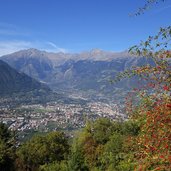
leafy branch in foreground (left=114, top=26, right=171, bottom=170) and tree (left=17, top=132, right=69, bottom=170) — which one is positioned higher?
leafy branch in foreground (left=114, top=26, right=171, bottom=170)

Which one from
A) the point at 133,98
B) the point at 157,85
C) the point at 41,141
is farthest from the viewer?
the point at 41,141

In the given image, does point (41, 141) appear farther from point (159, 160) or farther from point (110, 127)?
point (159, 160)

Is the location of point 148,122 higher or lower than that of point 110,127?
higher

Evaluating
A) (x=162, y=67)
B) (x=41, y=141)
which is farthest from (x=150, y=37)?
(x=41, y=141)

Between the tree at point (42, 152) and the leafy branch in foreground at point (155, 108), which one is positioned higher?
the leafy branch in foreground at point (155, 108)

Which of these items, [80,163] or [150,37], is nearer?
[150,37]

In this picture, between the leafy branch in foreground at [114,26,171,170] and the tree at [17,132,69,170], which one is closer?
the leafy branch in foreground at [114,26,171,170]

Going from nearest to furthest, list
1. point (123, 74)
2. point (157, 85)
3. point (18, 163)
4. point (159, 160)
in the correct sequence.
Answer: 1. point (159, 160)
2. point (157, 85)
3. point (123, 74)
4. point (18, 163)

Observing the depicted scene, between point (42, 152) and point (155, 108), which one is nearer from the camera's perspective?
point (155, 108)

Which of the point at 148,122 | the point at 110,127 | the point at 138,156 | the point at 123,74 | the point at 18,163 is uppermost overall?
the point at 123,74

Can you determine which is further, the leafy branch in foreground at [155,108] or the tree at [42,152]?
the tree at [42,152]

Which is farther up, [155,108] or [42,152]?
[155,108]
